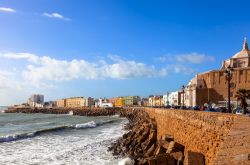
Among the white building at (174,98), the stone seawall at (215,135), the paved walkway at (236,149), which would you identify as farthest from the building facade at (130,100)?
the paved walkway at (236,149)

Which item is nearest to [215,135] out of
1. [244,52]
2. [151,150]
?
[151,150]

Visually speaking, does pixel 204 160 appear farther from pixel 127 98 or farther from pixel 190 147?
pixel 127 98

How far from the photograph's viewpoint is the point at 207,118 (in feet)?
42.4

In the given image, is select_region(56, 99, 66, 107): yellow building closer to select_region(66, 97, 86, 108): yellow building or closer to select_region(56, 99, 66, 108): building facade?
select_region(56, 99, 66, 108): building facade

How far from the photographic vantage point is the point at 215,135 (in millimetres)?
11438

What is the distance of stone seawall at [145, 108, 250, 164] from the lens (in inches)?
253

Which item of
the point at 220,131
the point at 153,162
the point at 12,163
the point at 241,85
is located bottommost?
the point at 12,163

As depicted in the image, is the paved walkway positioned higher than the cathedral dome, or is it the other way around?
the cathedral dome

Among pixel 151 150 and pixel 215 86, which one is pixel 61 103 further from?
pixel 151 150

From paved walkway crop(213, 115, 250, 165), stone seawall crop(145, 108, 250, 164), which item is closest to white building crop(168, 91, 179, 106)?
stone seawall crop(145, 108, 250, 164)

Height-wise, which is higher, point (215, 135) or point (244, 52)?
point (244, 52)

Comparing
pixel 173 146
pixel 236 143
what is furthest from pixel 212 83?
pixel 236 143

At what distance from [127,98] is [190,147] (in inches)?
5158

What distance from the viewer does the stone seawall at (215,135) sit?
642 cm
